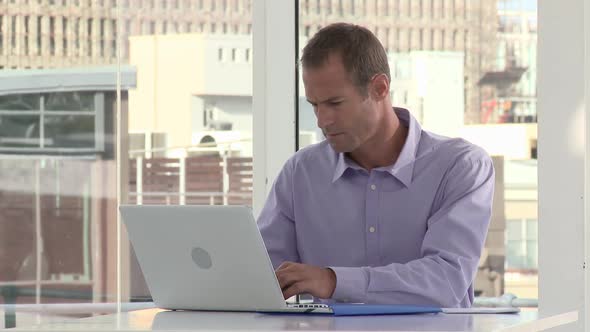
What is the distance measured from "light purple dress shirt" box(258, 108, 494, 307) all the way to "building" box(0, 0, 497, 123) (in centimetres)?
100

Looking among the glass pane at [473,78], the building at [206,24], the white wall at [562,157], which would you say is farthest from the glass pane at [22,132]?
the white wall at [562,157]

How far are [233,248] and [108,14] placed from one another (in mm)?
17752

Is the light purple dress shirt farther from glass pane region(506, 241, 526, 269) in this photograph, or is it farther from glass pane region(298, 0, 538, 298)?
glass pane region(506, 241, 526, 269)

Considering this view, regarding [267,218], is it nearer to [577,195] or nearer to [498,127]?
[577,195]

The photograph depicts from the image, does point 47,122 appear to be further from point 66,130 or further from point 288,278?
point 288,278

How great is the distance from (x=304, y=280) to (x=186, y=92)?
502 inches

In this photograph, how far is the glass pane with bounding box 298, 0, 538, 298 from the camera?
16.5 feet

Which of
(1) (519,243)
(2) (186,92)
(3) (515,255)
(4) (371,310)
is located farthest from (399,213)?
(2) (186,92)

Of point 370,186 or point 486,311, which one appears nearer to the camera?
point 486,311

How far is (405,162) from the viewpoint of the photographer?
8.13 ft

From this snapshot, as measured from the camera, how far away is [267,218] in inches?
102

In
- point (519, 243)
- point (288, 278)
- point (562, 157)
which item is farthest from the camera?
point (519, 243)

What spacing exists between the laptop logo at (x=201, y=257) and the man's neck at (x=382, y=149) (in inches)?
25.7

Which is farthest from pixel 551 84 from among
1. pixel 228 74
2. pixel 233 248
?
pixel 228 74
